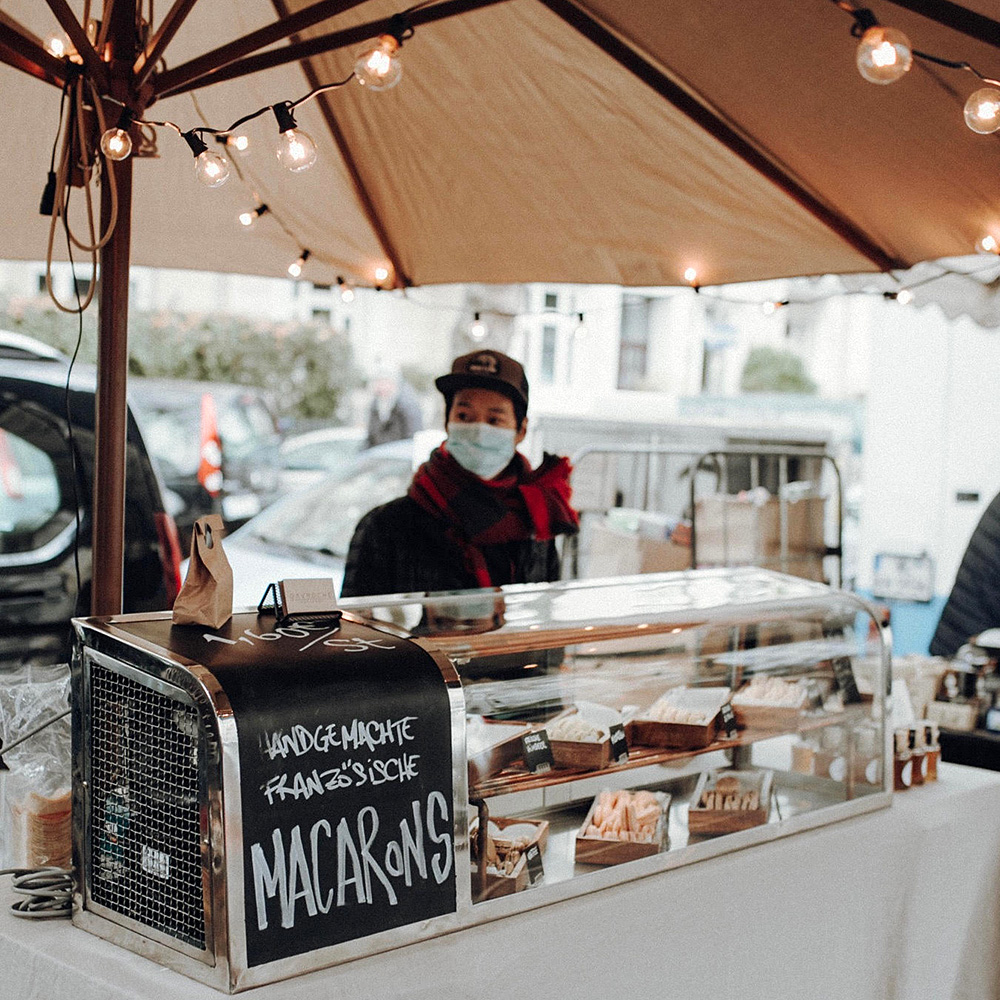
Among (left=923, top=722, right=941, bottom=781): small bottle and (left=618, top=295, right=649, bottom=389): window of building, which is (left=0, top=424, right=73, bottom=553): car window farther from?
(left=618, top=295, right=649, bottom=389): window of building

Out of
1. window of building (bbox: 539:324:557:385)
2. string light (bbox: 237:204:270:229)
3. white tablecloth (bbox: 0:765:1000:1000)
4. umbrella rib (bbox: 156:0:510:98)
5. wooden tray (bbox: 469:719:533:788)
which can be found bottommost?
white tablecloth (bbox: 0:765:1000:1000)

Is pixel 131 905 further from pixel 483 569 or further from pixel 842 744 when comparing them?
pixel 842 744

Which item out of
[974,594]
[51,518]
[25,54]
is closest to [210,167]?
[25,54]

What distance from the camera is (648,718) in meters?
2.30

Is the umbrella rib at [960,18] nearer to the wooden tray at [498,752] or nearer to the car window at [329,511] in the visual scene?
the wooden tray at [498,752]

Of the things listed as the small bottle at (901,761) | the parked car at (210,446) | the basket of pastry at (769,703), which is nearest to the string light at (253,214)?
the basket of pastry at (769,703)

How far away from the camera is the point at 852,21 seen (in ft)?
7.20

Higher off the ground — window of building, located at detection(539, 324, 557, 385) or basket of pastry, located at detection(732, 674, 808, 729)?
window of building, located at detection(539, 324, 557, 385)

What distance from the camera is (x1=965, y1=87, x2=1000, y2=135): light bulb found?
6.17ft

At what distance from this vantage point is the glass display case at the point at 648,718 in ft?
6.51

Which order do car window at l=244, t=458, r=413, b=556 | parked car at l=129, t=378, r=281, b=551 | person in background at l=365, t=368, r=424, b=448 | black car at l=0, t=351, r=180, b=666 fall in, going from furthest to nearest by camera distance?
person in background at l=365, t=368, r=424, b=448 → parked car at l=129, t=378, r=281, b=551 → car window at l=244, t=458, r=413, b=556 → black car at l=0, t=351, r=180, b=666

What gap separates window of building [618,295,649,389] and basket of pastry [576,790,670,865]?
74.7ft

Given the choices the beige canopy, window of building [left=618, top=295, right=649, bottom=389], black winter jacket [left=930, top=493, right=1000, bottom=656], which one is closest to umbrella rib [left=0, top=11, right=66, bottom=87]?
the beige canopy

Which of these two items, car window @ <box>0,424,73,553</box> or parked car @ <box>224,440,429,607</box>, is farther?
parked car @ <box>224,440,429,607</box>
